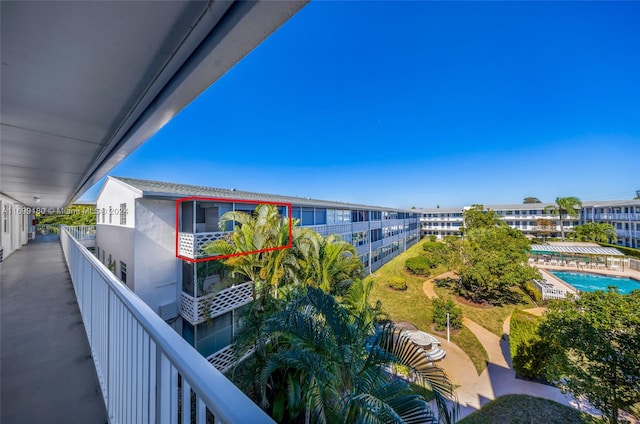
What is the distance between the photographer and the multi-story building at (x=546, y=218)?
29.0 meters

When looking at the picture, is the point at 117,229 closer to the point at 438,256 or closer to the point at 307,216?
the point at 307,216

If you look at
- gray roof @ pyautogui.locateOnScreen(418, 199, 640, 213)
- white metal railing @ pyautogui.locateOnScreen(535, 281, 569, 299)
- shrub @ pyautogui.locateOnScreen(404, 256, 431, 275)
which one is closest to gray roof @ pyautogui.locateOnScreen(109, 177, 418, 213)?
shrub @ pyautogui.locateOnScreen(404, 256, 431, 275)

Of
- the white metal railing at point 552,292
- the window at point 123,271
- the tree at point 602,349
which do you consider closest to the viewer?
the tree at point 602,349

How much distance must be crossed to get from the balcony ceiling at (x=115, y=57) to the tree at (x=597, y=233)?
44.0 meters

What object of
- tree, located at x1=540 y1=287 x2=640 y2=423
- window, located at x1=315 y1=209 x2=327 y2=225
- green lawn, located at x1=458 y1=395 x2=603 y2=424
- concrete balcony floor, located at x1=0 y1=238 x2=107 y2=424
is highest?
window, located at x1=315 y1=209 x2=327 y2=225

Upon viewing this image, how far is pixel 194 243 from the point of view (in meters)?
7.26

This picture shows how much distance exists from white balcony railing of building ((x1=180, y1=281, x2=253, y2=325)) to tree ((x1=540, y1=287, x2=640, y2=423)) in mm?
8460

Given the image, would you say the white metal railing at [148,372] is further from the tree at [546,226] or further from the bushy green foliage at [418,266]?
the tree at [546,226]

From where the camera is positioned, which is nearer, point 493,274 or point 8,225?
point 8,225

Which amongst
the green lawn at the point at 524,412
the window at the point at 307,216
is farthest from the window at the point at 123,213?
the green lawn at the point at 524,412

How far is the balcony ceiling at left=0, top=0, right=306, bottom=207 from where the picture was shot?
1080 millimetres

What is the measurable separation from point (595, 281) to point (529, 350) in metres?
19.0

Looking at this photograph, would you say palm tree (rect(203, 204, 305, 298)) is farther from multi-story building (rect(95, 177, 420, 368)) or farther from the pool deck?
the pool deck

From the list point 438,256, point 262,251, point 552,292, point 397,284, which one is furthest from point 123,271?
point 552,292
